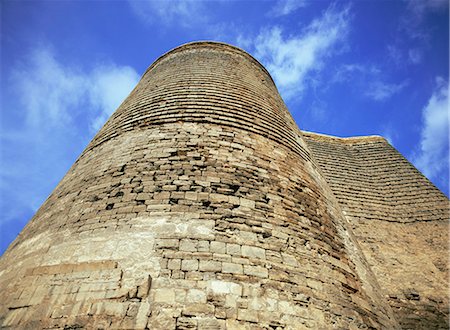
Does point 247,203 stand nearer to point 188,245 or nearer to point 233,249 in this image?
point 233,249

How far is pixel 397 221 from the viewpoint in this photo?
25.8 feet

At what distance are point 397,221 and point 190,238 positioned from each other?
22.5ft

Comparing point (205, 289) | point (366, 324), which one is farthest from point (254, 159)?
point (366, 324)

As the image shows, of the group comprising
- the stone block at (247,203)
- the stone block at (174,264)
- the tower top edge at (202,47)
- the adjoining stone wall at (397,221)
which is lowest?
the stone block at (174,264)

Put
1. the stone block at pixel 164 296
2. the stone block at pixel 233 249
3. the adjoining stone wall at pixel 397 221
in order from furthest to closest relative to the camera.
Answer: the adjoining stone wall at pixel 397 221, the stone block at pixel 233 249, the stone block at pixel 164 296

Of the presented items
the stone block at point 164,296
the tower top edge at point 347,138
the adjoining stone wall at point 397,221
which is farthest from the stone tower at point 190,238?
the tower top edge at point 347,138

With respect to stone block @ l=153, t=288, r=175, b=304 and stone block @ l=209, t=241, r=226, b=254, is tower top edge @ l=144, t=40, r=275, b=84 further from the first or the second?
stone block @ l=153, t=288, r=175, b=304

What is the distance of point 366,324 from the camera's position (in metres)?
3.38

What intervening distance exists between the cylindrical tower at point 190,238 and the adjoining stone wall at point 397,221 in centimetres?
232

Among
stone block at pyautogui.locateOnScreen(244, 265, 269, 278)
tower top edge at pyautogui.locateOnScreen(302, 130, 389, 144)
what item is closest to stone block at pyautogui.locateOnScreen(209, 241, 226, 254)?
stone block at pyautogui.locateOnScreen(244, 265, 269, 278)

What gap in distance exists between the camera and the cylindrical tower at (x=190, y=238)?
2.70 metres

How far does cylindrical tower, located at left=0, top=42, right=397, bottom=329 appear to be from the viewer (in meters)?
2.70

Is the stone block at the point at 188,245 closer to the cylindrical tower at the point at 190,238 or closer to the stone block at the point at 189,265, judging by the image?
the cylindrical tower at the point at 190,238

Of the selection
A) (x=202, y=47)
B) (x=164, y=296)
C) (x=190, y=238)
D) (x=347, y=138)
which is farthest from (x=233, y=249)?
(x=347, y=138)
